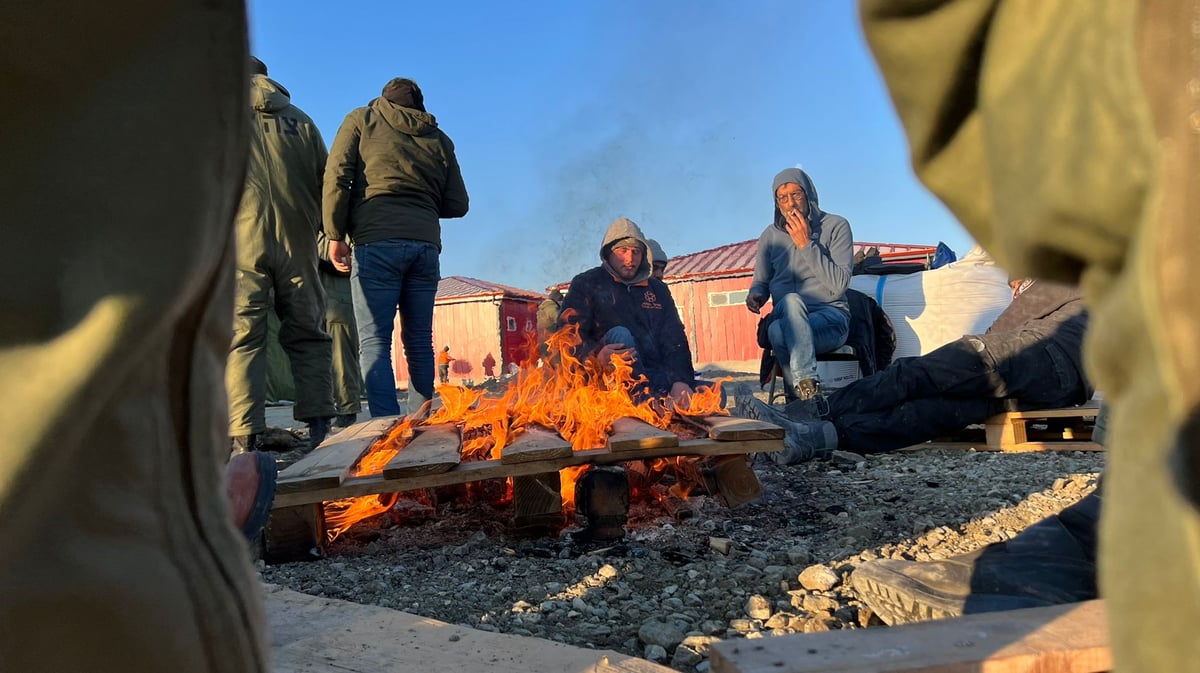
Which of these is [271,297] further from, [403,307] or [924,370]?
[924,370]

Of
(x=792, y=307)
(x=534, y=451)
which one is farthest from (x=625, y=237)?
Result: (x=534, y=451)

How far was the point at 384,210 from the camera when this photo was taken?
16.1 feet

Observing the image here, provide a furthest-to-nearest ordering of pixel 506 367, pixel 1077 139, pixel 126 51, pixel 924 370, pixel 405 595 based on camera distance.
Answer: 1. pixel 506 367
2. pixel 924 370
3. pixel 405 595
4. pixel 126 51
5. pixel 1077 139

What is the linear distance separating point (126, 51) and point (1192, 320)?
0.85 m

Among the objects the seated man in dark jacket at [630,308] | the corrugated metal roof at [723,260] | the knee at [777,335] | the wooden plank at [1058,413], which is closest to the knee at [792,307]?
the knee at [777,335]

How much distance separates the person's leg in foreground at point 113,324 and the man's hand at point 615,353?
4151 mm

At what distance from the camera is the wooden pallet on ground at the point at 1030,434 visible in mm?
4480

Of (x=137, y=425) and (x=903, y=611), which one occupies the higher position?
(x=137, y=425)

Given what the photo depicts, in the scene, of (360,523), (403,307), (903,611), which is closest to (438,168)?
(403,307)

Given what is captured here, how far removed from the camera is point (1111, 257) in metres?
0.50

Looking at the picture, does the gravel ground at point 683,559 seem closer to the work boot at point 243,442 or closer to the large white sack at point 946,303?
the work boot at point 243,442

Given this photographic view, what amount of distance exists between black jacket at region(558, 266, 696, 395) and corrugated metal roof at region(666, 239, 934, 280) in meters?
12.5

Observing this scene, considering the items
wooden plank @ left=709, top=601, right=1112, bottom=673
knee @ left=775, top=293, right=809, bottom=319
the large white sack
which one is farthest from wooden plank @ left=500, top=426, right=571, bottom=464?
the large white sack

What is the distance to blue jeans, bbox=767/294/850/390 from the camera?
5.82m
